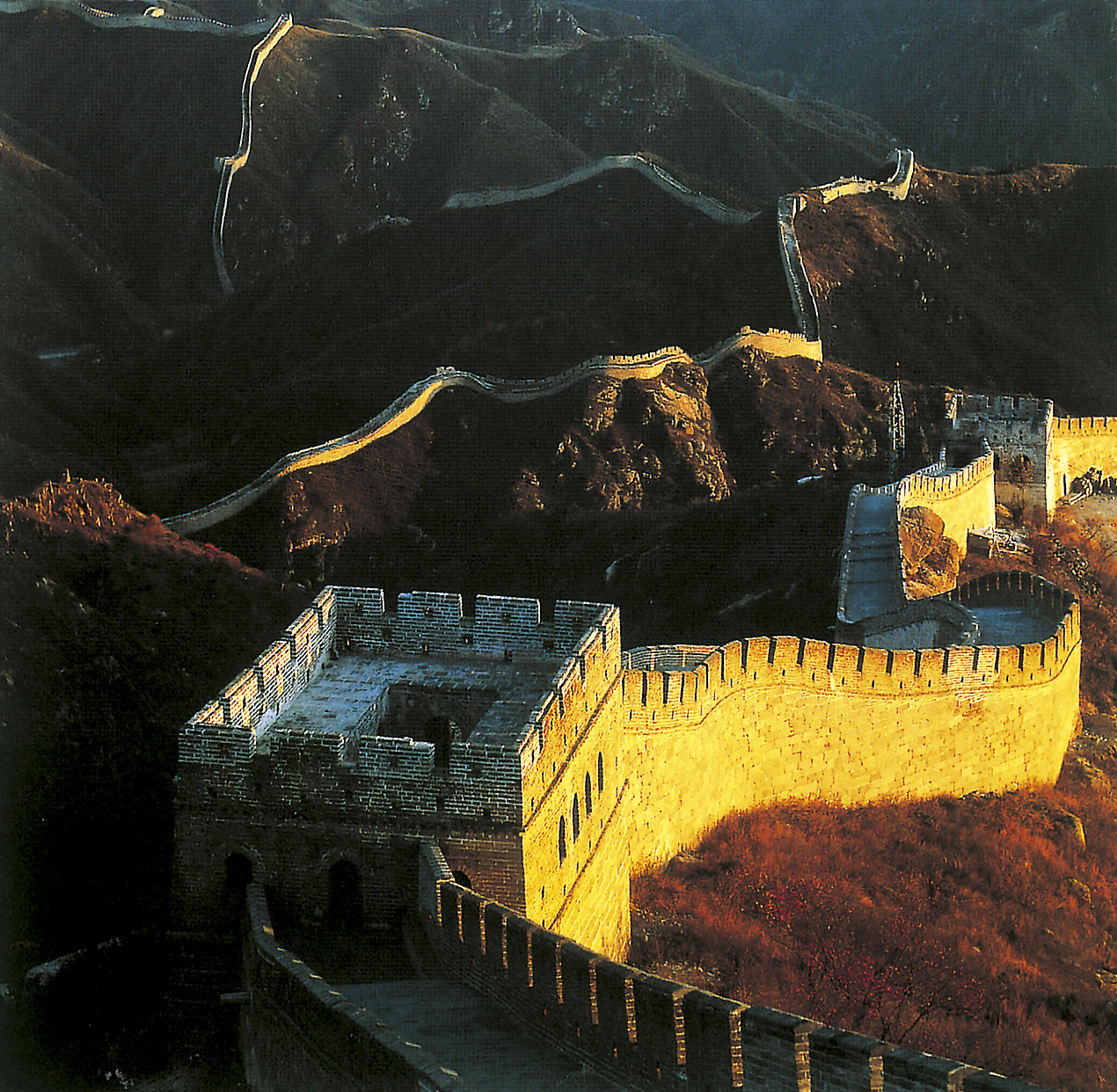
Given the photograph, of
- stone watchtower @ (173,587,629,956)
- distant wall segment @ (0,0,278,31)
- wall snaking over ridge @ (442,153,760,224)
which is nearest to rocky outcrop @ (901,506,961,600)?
stone watchtower @ (173,587,629,956)

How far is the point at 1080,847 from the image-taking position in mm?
29109

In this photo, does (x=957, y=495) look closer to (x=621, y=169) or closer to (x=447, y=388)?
Answer: (x=447, y=388)

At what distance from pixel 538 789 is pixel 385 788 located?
5.00ft

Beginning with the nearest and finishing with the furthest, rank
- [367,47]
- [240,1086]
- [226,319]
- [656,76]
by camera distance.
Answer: [240,1086] → [226,319] → [367,47] → [656,76]

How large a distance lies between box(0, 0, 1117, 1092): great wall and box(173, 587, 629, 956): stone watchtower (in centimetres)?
3

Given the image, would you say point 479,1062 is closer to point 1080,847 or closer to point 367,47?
point 1080,847

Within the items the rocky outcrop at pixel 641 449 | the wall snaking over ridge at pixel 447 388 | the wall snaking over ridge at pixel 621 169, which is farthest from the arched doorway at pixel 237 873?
the wall snaking over ridge at pixel 621 169

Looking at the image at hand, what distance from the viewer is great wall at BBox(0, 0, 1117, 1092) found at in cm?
1502

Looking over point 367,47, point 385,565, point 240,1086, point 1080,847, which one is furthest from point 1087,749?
point 367,47

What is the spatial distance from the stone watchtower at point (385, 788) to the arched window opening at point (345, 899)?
0.02 meters

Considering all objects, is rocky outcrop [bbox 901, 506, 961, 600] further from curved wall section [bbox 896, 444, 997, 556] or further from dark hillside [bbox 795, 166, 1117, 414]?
dark hillside [bbox 795, 166, 1117, 414]

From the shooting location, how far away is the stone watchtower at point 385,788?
17688 mm

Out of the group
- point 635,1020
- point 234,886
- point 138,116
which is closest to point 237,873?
point 234,886

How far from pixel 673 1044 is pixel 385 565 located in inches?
1513
